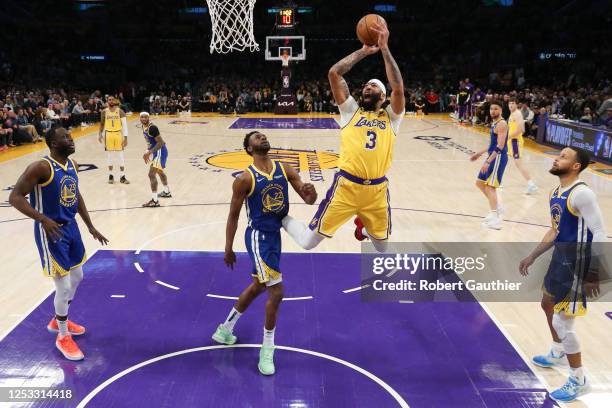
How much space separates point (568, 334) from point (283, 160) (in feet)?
32.6

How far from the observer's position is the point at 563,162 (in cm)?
369

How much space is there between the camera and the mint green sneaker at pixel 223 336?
451 centimetres

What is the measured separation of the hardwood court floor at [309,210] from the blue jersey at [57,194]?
1334 millimetres

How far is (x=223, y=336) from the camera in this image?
14.8 ft

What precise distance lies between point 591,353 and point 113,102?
8.67 metres

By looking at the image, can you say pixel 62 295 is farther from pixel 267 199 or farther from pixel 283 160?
pixel 283 160

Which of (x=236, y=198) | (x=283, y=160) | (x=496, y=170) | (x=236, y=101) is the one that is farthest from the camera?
(x=236, y=101)

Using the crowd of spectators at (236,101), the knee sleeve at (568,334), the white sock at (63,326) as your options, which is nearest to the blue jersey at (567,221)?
the knee sleeve at (568,334)

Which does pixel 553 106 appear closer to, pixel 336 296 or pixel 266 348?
pixel 336 296

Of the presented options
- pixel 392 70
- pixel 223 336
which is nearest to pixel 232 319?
pixel 223 336

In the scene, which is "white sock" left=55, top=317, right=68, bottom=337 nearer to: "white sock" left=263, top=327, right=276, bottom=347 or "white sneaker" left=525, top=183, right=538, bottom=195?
"white sock" left=263, top=327, right=276, bottom=347

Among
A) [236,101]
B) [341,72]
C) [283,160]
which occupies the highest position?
[341,72]

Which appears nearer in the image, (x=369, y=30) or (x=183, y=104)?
(x=369, y=30)

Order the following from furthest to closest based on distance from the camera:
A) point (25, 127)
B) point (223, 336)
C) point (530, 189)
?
point (25, 127)
point (530, 189)
point (223, 336)
